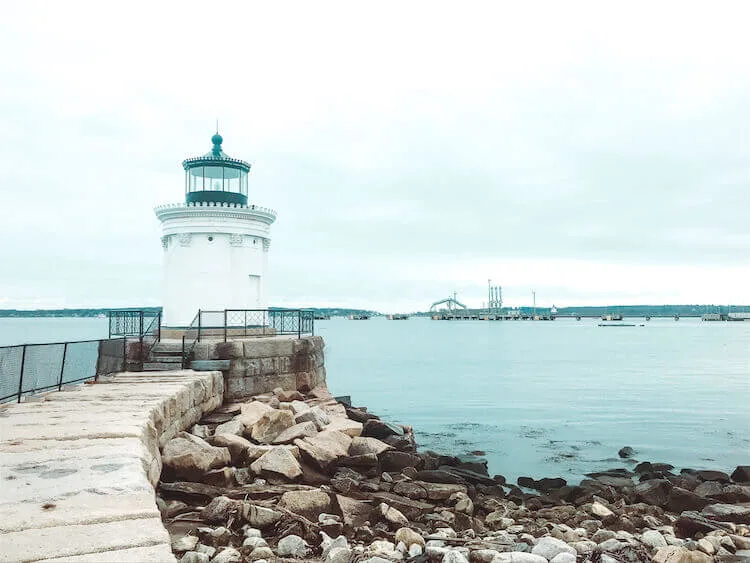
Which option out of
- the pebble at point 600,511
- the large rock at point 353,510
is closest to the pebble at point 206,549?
the large rock at point 353,510

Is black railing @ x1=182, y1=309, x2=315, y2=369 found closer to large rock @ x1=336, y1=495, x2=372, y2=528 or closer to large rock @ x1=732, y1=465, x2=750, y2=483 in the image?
large rock @ x1=336, y1=495, x2=372, y2=528

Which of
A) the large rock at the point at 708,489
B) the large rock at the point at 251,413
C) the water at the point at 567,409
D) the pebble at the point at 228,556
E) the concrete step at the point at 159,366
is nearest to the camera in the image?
the pebble at the point at 228,556

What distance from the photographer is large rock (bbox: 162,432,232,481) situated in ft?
27.1

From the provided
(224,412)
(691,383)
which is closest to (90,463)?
(224,412)

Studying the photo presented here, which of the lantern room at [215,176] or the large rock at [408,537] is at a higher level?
the lantern room at [215,176]

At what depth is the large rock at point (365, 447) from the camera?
1051 centimetres

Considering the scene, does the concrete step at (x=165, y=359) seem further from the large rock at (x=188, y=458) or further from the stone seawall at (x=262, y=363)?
the large rock at (x=188, y=458)

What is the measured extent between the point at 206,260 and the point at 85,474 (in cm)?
1291

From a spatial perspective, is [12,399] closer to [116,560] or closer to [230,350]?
[230,350]

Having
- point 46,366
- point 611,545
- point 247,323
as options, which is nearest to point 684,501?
point 611,545

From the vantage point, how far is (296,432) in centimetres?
1052

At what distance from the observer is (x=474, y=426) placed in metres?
20.2

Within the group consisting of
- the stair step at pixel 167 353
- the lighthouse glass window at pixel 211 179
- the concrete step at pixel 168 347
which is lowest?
the stair step at pixel 167 353

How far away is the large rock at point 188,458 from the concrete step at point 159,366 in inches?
208
